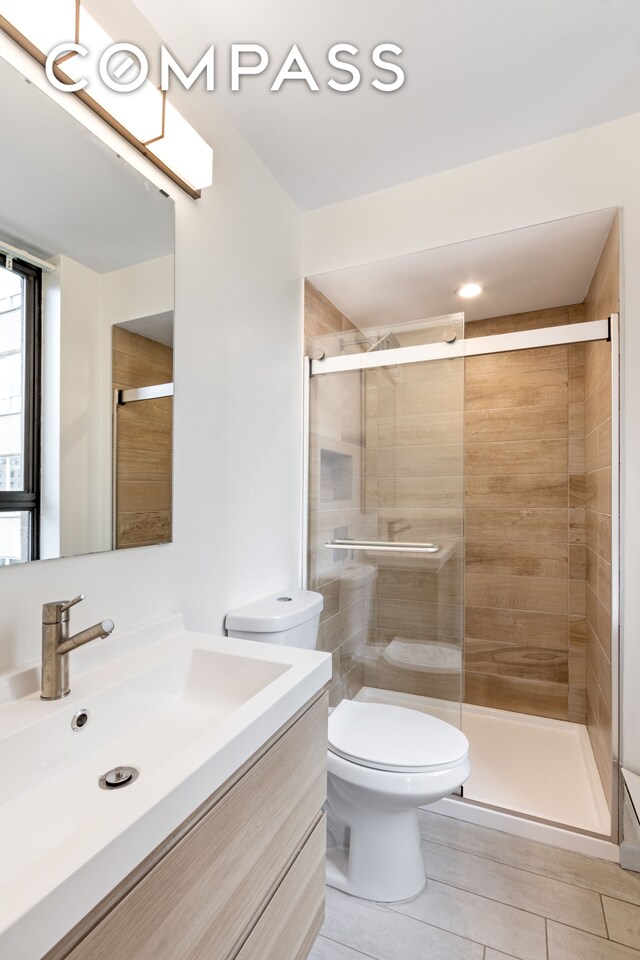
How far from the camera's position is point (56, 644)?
949 millimetres

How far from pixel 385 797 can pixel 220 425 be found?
1256 millimetres

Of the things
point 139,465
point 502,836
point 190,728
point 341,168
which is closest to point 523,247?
point 341,168

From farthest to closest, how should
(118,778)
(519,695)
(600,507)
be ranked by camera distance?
(519,695)
(600,507)
(118,778)

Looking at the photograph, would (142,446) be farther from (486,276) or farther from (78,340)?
(486,276)

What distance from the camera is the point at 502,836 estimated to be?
1.79 metres

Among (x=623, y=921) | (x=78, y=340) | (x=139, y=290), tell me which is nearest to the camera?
(x=78, y=340)

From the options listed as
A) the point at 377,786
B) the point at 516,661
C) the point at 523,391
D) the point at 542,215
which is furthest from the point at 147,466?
the point at 516,661

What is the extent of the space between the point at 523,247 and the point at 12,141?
72.1 inches

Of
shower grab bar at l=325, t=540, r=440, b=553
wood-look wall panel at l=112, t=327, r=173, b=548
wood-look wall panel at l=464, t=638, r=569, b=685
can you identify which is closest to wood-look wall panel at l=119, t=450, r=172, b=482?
wood-look wall panel at l=112, t=327, r=173, b=548

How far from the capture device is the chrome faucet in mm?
942

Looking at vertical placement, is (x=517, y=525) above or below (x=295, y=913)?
above

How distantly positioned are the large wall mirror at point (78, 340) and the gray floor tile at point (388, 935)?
1.24m

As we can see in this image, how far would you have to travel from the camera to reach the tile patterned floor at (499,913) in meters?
1.33

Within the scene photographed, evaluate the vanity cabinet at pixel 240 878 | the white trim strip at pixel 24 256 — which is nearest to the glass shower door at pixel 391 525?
the vanity cabinet at pixel 240 878
